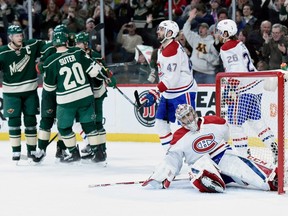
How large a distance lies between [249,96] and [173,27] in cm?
86

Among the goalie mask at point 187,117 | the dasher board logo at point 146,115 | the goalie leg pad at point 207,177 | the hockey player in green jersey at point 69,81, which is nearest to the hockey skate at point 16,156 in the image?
the hockey player in green jersey at point 69,81

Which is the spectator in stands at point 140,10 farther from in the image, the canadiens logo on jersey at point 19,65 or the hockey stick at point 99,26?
the canadiens logo on jersey at point 19,65

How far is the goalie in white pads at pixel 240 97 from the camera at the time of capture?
285 inches

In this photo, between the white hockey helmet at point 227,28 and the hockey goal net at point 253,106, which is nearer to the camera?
the hockey goal net at point 253,106

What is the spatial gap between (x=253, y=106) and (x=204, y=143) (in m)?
1.38

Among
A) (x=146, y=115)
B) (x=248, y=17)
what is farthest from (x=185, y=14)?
(x=146, y=115)

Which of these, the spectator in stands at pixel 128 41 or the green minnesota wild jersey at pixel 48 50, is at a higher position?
the green minnesota wild jersey at pixel 48 50

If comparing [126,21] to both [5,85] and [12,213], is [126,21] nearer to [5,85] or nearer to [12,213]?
[5,85]

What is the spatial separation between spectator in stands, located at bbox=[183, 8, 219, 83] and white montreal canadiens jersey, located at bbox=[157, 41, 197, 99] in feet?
8.55

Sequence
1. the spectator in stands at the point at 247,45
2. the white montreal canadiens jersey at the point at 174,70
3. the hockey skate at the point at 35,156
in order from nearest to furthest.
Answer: the white montreal canadiens jersey at the point at 174,70 → the hockey skate at the point at 35,156 → the spectator in stands at the point at 247,45

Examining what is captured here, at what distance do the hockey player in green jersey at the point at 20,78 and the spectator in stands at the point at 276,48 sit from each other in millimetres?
2829

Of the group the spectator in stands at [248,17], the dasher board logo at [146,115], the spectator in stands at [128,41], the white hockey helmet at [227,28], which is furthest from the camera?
the spectator in stands at [128,41]

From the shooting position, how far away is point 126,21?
38.3 feet

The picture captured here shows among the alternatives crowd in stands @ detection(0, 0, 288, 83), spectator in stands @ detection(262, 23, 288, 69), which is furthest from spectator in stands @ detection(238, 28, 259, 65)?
spectator in stands @ detection(262, 23, 288, 69)
